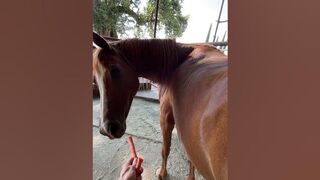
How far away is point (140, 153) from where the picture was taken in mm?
2193

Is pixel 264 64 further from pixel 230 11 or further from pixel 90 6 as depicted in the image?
pixel 90 6

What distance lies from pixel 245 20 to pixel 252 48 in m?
0.04

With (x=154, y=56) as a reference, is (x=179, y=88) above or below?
below

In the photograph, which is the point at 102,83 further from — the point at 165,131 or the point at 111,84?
the point at 165,131

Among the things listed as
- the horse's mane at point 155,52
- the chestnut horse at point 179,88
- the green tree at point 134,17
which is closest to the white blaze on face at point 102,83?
the chestnut horse at point 179,88

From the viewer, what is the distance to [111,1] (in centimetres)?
280

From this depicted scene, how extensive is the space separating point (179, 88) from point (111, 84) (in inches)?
11.9

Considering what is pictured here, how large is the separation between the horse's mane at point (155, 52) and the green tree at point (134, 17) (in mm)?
1202

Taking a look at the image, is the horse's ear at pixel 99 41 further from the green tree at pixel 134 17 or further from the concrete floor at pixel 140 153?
the green tree at pixel 134 17

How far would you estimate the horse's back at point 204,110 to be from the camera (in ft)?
2.60

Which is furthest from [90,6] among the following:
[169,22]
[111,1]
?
[111,1]

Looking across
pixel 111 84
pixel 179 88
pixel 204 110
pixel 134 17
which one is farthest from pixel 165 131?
pixel 134 17

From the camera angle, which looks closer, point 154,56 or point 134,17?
point 154,56

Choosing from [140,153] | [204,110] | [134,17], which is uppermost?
[134,17]
